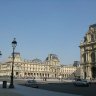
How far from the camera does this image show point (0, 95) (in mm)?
24359

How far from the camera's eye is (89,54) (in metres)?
107

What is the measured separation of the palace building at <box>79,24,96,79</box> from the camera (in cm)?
10478

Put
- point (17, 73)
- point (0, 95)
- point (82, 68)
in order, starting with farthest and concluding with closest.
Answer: point (17, 73), point (82, 68), point (0, 95)

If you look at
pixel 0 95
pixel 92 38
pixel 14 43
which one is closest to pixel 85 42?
pixel 92 38

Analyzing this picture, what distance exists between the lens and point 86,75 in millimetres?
107500

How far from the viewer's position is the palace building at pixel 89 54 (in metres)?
105

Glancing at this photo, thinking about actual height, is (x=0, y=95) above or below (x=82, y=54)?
below

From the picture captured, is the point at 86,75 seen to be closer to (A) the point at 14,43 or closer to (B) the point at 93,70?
(B) the point at 93,70

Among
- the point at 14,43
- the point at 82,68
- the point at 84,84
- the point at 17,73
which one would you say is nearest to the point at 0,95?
the point at 14,43

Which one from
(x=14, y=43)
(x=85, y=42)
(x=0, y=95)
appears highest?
(x=85, y=42)

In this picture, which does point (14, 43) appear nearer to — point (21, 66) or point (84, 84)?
point (84, 84)

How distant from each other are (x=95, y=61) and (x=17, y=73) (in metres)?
101

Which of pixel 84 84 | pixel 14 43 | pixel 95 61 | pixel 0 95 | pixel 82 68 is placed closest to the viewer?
pixel 0 95

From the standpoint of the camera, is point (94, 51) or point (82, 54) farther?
point (82, 54)
